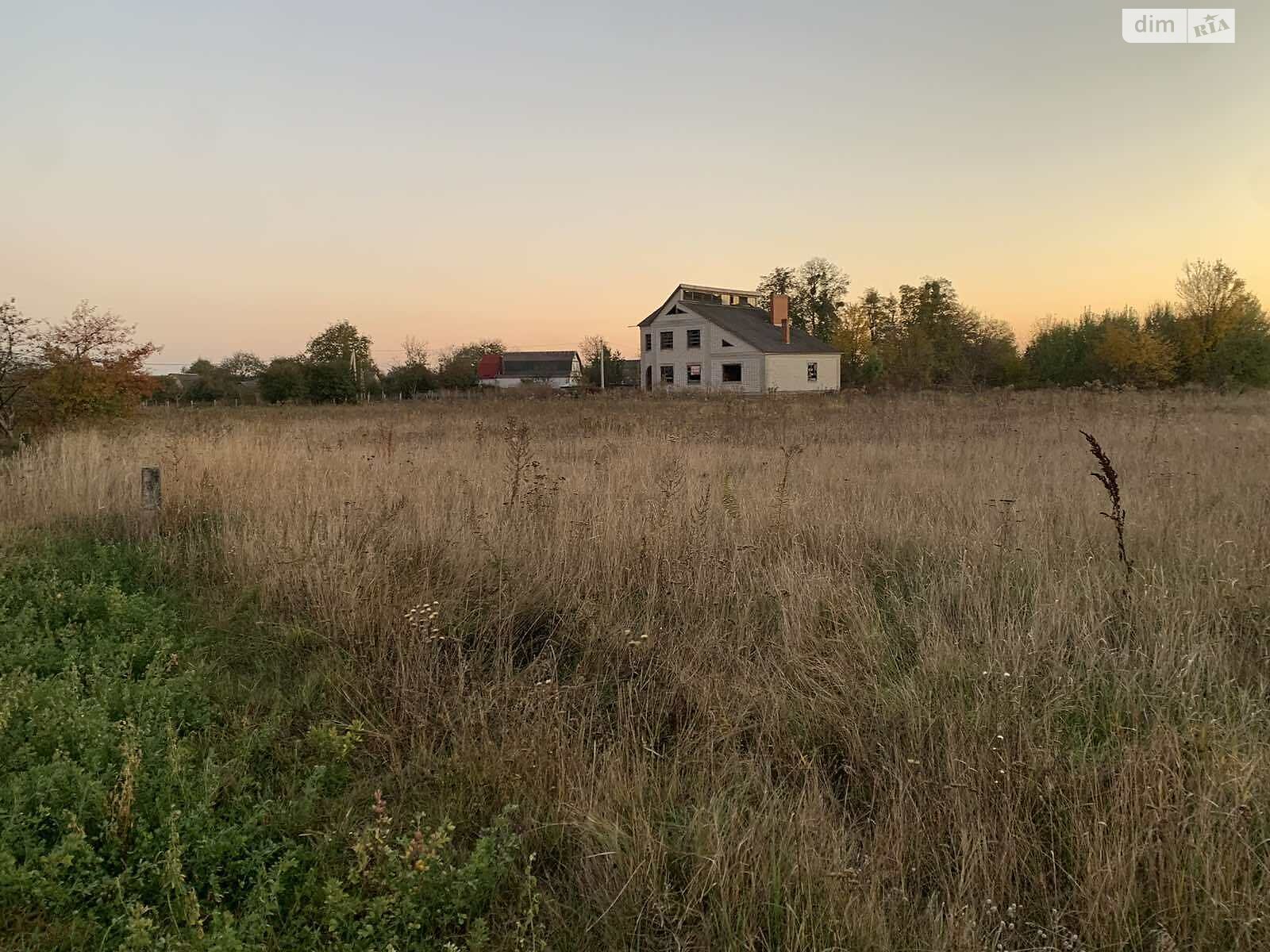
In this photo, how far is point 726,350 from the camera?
4456 cm

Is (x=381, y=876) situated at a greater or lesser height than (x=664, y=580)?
lesser

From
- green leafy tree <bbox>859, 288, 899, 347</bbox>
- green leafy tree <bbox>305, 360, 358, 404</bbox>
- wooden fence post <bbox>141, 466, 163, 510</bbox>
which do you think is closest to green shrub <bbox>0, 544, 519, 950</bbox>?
wooden fence post <bbox>141, 466, 163, 510</bbox>

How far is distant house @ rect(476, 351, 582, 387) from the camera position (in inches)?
3022

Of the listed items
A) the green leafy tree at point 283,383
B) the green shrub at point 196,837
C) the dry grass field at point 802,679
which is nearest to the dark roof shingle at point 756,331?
the green leafy tree at point 283,383

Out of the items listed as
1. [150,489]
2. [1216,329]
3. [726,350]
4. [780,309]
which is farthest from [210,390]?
[1216,329]

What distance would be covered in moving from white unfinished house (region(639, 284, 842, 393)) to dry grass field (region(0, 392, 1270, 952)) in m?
35.7

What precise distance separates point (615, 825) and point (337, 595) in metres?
2.76

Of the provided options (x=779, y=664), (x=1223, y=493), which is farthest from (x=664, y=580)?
(x=1223, y=493)

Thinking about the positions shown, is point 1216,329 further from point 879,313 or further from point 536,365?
point 536,365

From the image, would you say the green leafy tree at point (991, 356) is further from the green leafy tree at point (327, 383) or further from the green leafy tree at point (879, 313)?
the green leafy tree at point (327, 383)

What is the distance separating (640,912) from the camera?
7.26 ft

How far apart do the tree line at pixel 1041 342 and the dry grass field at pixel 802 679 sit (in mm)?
26662

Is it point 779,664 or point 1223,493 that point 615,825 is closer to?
point 779,664

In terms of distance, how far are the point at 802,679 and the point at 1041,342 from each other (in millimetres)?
52293
